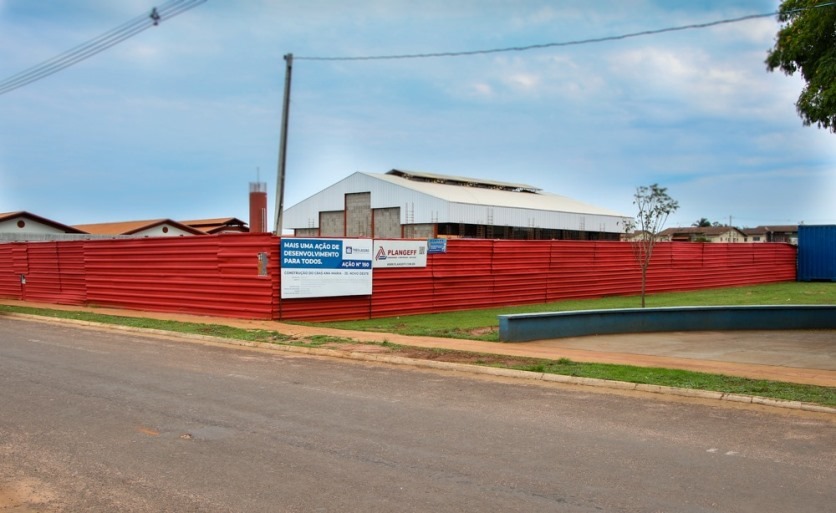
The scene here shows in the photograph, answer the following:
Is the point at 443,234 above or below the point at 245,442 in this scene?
above

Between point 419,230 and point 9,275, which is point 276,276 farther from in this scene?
point 419,230

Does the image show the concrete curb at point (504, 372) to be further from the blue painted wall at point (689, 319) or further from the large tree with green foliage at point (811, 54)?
the large tree with green foliage at point (811, 54)

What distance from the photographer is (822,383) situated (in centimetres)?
1080

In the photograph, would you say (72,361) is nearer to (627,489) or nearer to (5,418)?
(5,418)

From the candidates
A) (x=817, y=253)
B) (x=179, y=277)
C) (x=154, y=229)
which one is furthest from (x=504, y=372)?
(x=154, y=229)

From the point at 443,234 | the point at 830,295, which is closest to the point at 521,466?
the point at 830,295

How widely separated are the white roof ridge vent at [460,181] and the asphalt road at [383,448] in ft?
157

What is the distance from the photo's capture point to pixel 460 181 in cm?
6153

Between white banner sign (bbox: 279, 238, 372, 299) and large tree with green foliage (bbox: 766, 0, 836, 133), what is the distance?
1342 cm

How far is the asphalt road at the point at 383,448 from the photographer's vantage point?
5.56 m

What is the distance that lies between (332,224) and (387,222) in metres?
5.93

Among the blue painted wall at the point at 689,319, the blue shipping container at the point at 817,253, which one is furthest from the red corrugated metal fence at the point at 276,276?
the blue shipping container at the point at 817,253

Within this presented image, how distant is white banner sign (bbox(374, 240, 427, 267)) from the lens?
22.8 m

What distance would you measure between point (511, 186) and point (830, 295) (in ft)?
120
